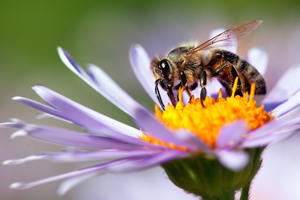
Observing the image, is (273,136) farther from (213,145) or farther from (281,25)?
(281,25)

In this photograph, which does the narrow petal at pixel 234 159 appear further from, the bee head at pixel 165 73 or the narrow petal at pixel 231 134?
the bee head at pixel 165 73

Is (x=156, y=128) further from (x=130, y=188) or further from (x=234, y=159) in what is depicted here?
(x=130, y=188)

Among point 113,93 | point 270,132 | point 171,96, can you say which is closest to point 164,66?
point 171,96

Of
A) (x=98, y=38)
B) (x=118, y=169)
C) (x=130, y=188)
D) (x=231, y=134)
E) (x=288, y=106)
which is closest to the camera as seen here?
(x=118, y=169)

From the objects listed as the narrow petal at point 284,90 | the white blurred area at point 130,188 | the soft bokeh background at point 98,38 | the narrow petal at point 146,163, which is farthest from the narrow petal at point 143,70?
the soft bokeh background at point 98,38

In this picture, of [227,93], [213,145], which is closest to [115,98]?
[227,93]

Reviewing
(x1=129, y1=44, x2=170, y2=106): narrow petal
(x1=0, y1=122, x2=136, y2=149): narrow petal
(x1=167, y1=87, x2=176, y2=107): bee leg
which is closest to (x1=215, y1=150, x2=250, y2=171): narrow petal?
(x1=0, y1=122, x2=136, y2=149): narrow petal

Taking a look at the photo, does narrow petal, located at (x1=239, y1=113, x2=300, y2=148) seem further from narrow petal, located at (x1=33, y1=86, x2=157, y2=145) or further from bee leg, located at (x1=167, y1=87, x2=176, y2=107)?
bee leg, located at (x1=167, y1=87, x2=176, y2=107)
